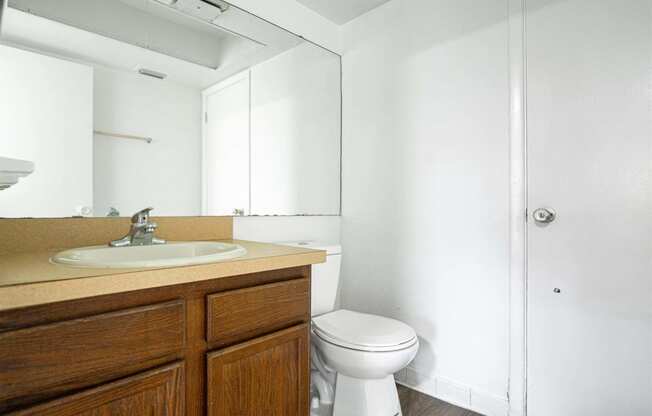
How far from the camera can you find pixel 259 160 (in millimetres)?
1824

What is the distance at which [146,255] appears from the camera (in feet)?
3.92

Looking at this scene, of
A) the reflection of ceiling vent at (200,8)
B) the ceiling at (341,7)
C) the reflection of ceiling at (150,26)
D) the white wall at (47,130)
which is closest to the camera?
the white wall at (47,130)

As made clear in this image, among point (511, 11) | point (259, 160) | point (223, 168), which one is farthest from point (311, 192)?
point (511, 11)

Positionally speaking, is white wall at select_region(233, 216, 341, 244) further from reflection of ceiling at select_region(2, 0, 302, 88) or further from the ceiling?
the ceiling

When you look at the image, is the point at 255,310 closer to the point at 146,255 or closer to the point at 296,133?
the point at 146,255

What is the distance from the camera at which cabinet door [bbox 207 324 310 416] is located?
92cm

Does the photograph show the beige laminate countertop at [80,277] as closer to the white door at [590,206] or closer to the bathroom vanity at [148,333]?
the bathroom vanity at [148,333]

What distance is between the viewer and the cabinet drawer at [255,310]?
3.02ft

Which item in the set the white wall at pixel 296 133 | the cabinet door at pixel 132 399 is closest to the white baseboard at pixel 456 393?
the white wall at pixel 296 133

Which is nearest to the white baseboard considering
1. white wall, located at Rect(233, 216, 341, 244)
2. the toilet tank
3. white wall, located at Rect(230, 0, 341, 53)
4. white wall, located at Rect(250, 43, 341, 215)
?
the toilet tank

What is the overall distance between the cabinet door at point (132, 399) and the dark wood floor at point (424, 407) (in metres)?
1.15

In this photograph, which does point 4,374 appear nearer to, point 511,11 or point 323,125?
point 323,125

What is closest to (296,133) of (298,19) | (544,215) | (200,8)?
(298,19)

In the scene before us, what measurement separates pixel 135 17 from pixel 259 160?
0.81m
